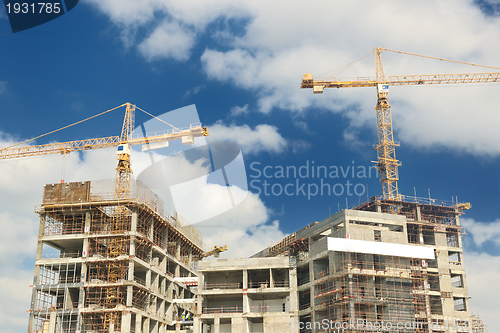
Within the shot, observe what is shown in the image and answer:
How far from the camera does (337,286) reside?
67.2m

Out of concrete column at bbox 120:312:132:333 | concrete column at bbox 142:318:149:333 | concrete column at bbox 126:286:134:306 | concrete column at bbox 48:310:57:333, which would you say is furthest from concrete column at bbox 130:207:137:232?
concrete column at bbox 48:310:57:333

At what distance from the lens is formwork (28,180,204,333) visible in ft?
253

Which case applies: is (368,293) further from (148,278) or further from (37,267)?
(37,267)

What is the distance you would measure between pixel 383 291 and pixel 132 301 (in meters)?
36.2

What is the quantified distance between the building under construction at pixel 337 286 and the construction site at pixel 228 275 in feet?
0.49

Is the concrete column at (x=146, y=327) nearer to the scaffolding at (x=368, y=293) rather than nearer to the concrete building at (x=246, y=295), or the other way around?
the concrete building at (x=246, y=295)

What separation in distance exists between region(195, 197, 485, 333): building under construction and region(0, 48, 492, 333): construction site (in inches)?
5.9

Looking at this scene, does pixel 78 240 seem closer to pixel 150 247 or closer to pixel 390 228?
pixel 150 247

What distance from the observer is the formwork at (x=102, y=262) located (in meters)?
77.1

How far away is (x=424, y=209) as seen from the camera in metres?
104

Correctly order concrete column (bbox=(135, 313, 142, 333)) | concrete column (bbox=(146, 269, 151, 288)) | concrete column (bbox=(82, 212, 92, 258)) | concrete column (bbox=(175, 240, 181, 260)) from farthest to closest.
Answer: concrete column (bbox=(175, 240, 181, 260)) → concrete column (bbox=(146, 269, 151, 288)) → concrete column (bbox=(82, 212, 92, 258)) → concrete column (bbox=(135, 313, 142, 333))

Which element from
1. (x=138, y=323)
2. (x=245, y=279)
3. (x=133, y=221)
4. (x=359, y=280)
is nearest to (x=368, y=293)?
(x=359, y=280)

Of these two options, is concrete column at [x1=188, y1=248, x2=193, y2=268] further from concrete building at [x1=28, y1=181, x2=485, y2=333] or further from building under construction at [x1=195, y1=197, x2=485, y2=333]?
building under construction at [x1=195, y1=197, x2=485, y2=333]
